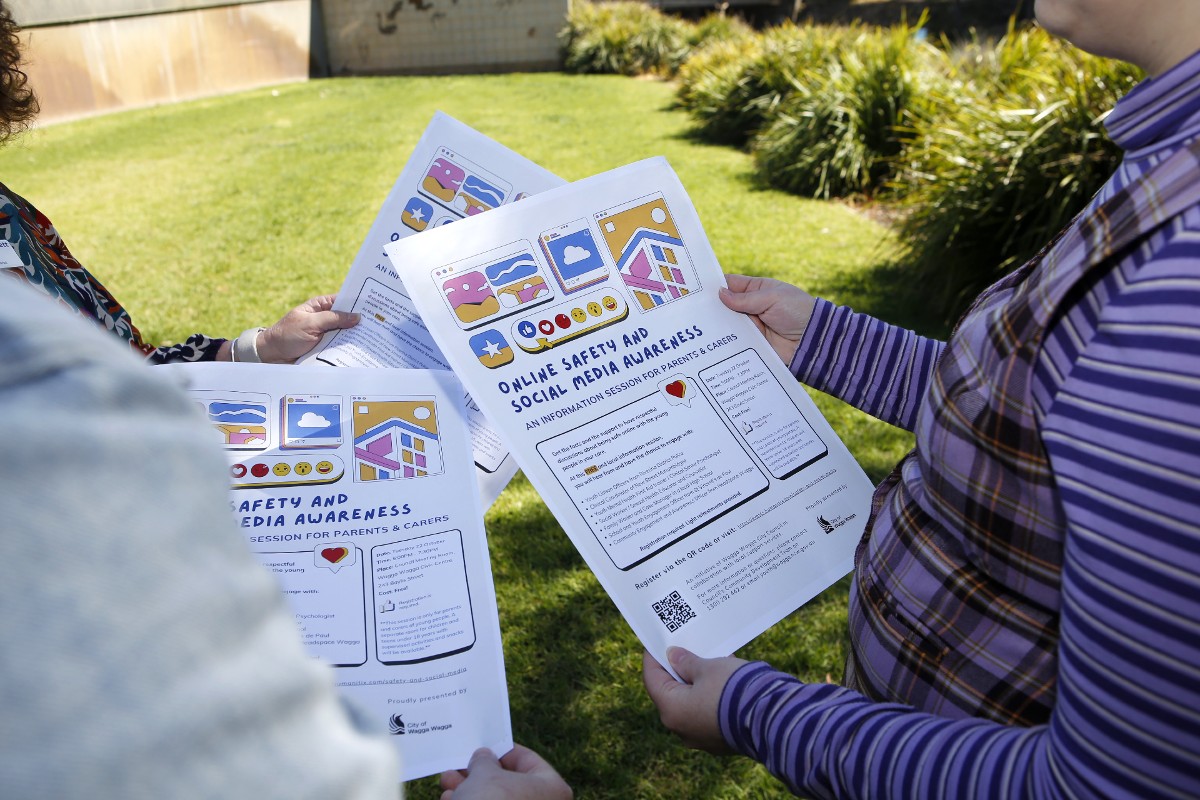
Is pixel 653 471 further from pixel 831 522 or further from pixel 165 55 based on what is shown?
pixel 165 55

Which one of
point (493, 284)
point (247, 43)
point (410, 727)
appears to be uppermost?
point (493, 284)

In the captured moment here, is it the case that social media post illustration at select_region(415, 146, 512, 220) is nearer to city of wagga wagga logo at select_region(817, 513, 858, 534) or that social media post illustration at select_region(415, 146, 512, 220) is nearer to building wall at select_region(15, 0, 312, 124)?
city of wagga wagga logo at select_region(817, 513, 858, 534)

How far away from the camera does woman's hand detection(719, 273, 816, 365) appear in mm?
1229

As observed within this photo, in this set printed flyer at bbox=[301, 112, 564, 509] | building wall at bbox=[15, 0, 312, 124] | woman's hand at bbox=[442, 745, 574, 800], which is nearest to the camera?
woman's hand at bbox=[442, 745, 574, 800]

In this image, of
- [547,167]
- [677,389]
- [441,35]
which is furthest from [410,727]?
[441,35]

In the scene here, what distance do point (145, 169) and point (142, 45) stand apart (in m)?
5.13

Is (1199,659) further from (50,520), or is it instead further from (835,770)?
(50,520)

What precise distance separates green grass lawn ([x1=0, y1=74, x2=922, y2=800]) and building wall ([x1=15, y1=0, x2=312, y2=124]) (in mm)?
486

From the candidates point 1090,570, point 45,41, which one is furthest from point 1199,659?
point 45,41

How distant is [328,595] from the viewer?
0.98 metres

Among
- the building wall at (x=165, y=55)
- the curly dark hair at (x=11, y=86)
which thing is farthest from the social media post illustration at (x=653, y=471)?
the building wall at (x=165, y=55)

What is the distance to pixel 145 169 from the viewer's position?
8367mm

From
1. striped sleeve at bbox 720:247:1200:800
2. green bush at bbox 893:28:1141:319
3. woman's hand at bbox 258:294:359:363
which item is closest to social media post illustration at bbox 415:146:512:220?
woman's hand at bbox 258:294:359:363

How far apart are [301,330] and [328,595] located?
1.84 ft
